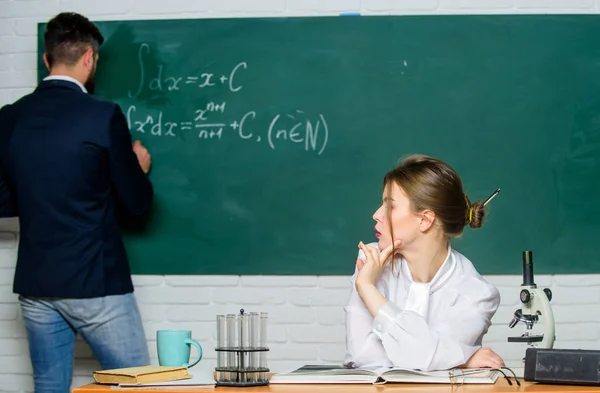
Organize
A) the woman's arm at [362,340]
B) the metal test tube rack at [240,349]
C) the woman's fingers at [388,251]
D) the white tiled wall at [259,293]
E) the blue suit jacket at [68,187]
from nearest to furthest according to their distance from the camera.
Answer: the metal test tube rack at [240,349] < the woman's arm at [362,340] < the woman's fingers at [388,251] < the blue suit jacket at [68,187] < the white tiled wall at [259,293]

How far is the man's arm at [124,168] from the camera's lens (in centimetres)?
294

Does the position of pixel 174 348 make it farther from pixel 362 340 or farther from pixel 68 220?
pixel 68 220

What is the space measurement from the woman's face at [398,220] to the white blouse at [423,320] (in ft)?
0.25

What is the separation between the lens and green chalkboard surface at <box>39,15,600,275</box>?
3.34 m

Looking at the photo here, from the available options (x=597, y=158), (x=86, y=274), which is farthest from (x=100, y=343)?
(x=597, y=158)

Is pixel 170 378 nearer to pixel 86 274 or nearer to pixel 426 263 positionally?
pixel 426 263

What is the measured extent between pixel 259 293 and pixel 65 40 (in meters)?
1.23

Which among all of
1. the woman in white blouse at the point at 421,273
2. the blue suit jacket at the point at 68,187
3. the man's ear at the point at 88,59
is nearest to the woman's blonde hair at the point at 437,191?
the woman in white blouse at the point at 421,273

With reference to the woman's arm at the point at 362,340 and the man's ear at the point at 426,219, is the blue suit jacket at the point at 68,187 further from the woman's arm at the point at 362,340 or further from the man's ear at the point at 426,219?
the man's ear at the point at 426,219

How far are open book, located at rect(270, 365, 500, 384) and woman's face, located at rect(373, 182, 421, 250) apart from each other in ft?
1.85

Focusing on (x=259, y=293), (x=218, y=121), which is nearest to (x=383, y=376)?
(x=259, y=293)

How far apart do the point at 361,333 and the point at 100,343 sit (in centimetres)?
113

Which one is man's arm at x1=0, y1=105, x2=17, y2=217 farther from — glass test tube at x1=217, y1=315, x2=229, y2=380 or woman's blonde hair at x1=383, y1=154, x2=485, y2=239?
glass test tube at x1=217, y1=315, x2=229, y2=380

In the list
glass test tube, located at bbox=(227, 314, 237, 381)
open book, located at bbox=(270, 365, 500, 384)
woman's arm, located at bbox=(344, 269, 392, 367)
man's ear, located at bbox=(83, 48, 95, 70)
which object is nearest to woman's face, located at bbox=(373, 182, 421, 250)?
woman's arm, located at bbox=(344, 269, 392, 367)
